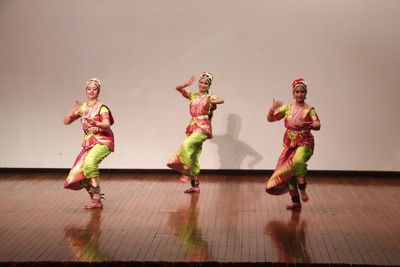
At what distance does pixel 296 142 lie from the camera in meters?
5.82

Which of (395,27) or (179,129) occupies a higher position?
(395,27)

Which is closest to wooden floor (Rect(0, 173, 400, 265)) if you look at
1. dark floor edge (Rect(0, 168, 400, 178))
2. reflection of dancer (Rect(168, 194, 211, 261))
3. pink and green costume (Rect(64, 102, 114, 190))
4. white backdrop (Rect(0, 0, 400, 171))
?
reflection of dancer (Rect(168, 194, 211, 261))

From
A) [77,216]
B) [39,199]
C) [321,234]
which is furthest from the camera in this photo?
[39,199]

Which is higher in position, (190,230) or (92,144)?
(92,144)

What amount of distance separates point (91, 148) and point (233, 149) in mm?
2273

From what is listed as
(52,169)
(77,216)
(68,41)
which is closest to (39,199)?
(77,216)

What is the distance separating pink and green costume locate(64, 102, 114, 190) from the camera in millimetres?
5863

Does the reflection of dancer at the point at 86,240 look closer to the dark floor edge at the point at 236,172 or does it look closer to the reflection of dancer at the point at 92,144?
the reflection of dancer at the point at 92,144

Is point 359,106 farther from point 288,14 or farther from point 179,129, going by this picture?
point 179,129

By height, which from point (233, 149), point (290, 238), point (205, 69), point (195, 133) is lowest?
point (233, 149)

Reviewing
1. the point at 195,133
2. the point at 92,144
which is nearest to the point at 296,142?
the point at 195,133

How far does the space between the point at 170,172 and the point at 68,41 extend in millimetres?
1857

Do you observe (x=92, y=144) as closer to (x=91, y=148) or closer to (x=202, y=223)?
(x=91, y=148)

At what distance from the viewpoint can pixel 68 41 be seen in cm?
779
